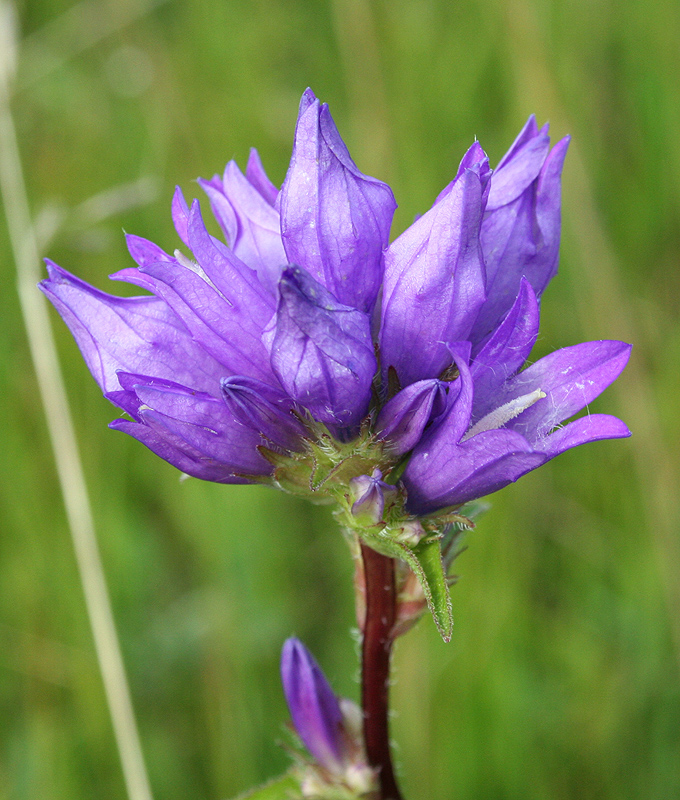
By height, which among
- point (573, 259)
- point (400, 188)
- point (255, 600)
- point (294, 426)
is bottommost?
point (255, 600)

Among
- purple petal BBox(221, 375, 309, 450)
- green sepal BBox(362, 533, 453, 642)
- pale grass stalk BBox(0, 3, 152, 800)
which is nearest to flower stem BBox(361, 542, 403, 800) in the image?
green sepal BBox(362, 533, 453, 642)

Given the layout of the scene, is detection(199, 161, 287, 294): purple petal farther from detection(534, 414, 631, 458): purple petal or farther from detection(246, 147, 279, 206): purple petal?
detection(534, 414, 631, 458): purple petal

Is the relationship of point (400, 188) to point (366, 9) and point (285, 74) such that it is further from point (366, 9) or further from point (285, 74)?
point (285, 74)

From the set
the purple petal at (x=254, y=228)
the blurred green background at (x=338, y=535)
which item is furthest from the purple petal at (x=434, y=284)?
the blurred green background at (x=338, y=535)

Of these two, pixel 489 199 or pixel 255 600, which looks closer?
pixel 489 199

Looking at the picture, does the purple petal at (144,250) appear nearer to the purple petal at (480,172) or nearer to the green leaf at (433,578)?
the purple petal at (480,172)

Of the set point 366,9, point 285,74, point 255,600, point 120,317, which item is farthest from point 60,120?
point 120,317
